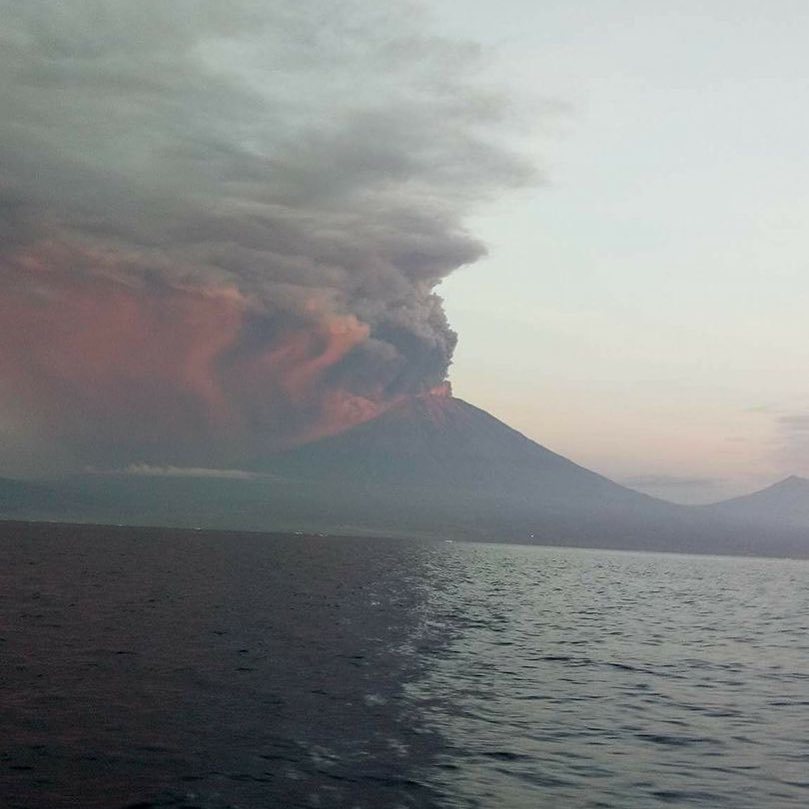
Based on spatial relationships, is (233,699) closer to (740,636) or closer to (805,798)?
(805,798)

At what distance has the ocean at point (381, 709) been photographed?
2841 centimetres

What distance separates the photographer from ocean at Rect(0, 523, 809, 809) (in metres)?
28.4

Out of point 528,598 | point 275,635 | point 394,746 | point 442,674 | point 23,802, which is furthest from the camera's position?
point 528,598

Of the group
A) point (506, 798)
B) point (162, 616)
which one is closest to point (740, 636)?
point (162, 616)

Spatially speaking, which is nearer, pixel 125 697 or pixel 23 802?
pixel 23 802

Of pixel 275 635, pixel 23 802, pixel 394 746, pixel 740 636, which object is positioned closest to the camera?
pixel 23 802

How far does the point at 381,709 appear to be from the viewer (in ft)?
133

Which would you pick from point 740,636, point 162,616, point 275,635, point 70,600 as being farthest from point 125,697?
point 740,636

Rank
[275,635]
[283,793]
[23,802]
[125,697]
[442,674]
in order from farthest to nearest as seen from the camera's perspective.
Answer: [275,635], [442,674], [125,697], [283,793], [23,802]

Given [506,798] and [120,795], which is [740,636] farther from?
[120,795]

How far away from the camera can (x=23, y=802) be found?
25344mm

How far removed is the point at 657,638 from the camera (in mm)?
76438

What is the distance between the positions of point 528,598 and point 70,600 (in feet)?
195

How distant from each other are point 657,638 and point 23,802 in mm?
60029
